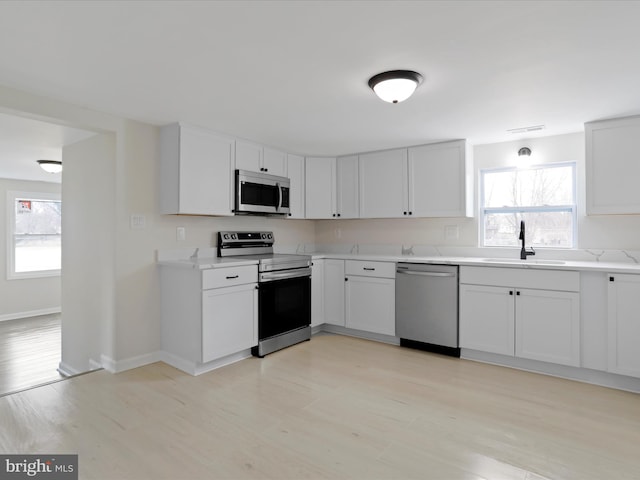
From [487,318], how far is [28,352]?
5182 mm

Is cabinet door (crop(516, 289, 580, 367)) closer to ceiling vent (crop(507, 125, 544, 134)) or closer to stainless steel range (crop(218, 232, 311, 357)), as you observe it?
ceiling vent (crop(507, 125, 544, 134))

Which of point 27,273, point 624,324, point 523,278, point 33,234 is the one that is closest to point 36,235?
point 33,234

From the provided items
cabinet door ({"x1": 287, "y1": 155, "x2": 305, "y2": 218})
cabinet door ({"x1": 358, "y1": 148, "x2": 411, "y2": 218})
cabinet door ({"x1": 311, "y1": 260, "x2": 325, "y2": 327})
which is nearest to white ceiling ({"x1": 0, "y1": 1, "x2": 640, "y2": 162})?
cabinet door ({"x1": 358, "y1": 148, "x2": 411, "y2": 218})

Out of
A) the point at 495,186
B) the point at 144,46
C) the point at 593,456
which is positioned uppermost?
the point at 144,46

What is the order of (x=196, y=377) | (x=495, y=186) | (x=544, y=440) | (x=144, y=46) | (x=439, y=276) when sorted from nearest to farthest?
1. (x=144, y=46)
2. (x=544, y=440)
3. (x=196, y=377)
4. (x=439, y=276)
5. (x=495, y=186)


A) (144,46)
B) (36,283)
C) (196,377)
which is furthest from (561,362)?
(36,283)

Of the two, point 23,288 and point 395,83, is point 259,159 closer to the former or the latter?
point 395,83

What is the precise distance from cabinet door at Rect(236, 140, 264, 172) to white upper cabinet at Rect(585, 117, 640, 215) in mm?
3082

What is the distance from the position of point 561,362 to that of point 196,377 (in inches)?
117

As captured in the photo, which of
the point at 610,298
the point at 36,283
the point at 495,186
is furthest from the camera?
the point at 36,283

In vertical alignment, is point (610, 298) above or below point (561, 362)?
above

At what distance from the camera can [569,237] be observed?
361cm

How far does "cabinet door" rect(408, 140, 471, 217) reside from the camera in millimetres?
3775

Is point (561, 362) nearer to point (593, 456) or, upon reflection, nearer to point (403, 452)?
point (593, 456)
